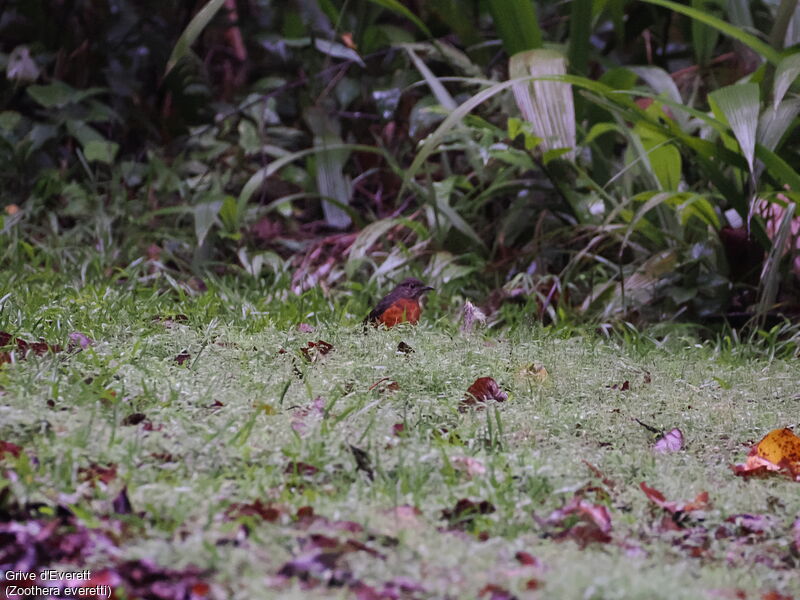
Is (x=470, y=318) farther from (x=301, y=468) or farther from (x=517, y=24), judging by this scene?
(x=301, y=468)

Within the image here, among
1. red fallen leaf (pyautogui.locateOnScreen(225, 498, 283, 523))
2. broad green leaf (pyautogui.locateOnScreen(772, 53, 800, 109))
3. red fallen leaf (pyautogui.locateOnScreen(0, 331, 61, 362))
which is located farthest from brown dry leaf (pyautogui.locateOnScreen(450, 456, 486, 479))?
broad green leaf (pyautogui.locateOnScreen(772, 53, 800, 109))

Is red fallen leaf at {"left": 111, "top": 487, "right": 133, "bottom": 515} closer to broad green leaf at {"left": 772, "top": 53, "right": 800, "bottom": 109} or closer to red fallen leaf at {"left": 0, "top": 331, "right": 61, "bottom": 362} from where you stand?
red fallen leaf at {"left": 0, "top": 331, "right": 61, "bottom": 362}

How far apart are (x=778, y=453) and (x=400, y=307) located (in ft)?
4.88

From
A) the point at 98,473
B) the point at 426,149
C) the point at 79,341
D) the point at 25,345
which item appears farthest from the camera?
the point at 426,149

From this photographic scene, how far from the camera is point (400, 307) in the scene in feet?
10.6

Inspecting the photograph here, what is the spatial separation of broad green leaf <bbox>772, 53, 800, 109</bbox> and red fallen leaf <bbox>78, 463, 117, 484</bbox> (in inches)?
105

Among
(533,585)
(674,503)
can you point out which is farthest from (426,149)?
(533,585)

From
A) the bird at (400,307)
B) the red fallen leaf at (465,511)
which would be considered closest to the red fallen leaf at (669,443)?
the red fallen leaf at (465,511)

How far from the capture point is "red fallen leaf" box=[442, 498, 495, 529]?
5.35 feet

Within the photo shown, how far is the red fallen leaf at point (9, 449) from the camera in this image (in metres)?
1.65

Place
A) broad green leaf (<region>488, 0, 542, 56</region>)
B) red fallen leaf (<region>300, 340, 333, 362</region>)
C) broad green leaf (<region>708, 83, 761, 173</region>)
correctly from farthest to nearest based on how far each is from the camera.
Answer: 1. broad green leaf (<region>488, 0, 542, 56</region>)
2. broad green leaf (<region>708, 83, 761, 173</region>)
3. red fallen leaf (<region>300, 340, 333, 362</region>)

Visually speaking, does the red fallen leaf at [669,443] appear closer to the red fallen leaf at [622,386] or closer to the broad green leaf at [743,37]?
the red fallen leaf at [622,386]

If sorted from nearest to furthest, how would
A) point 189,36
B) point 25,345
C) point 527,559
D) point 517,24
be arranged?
point 527,559 < point 25,345 < point 189,36 < point 517,24

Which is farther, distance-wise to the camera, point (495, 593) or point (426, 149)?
point (426, 149)
